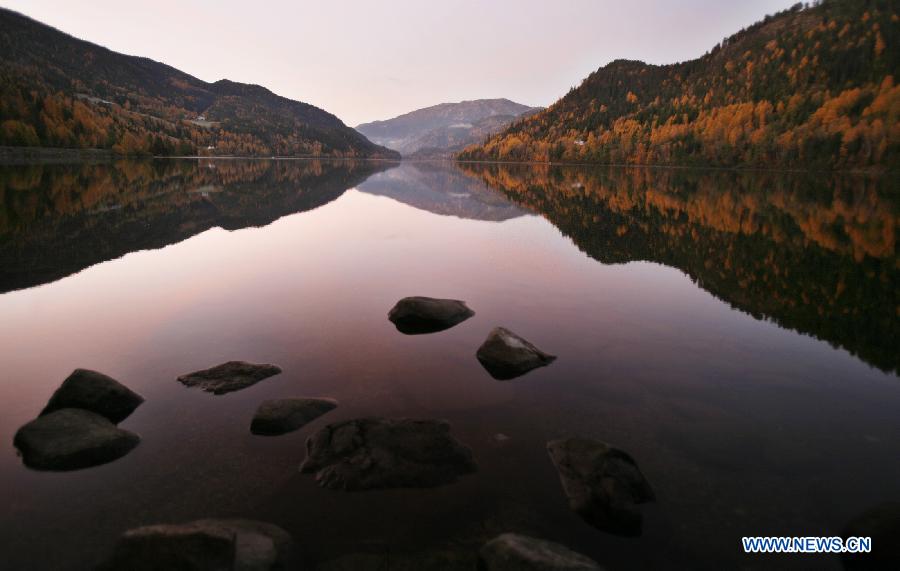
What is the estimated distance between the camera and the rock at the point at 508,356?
13.9 m

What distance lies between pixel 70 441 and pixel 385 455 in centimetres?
660

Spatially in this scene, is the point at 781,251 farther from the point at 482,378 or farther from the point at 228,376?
the point at 228,376

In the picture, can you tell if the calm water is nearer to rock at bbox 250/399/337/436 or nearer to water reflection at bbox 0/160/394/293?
rock at bbox 250/399/337/436

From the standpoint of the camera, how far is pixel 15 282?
2220cm

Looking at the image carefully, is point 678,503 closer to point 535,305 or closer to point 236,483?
point 236,483

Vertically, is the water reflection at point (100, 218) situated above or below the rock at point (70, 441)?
above

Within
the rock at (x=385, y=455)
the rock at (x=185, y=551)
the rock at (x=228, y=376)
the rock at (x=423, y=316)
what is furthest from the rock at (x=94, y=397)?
the rock at (x=423, y=316)

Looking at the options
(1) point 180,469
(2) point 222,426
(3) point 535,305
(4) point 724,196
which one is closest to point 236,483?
(1) point 180,469

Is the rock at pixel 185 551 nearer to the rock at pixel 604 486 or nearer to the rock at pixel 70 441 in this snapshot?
the rock at pixel 70 441

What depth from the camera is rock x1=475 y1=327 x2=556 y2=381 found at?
13.9 metres

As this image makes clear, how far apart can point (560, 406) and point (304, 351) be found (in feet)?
27.9

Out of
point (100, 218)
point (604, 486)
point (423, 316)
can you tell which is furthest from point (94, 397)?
point (100, 218)

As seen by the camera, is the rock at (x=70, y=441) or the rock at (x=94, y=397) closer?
the rock at (x=70, y=441)

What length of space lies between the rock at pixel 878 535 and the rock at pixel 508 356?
25.8 feet
